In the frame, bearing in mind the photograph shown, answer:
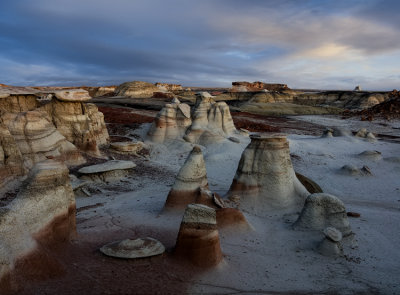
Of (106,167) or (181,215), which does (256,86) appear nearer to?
(106,167)

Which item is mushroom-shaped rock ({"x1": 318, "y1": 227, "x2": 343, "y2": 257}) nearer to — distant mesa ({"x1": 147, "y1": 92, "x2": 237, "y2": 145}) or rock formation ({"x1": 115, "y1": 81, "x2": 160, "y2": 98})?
distant mesa ({"x1": 147, "y1": 92, "x2": 237, "y2": 145})

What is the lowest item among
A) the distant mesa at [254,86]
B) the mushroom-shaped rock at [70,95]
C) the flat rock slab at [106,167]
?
the flat rock slab at [106,167]

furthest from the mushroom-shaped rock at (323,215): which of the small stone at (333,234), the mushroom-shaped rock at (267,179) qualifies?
the mushroom-shaped rock at (267,179)

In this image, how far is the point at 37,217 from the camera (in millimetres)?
4645

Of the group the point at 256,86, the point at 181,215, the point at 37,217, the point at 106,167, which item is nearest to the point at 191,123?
the point at 106,167

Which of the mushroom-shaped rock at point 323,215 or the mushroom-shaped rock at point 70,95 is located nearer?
the mushroom-shaped rock at point 323,215

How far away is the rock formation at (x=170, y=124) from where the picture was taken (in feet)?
55.1

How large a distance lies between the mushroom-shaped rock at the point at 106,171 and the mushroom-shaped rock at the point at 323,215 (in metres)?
6.02

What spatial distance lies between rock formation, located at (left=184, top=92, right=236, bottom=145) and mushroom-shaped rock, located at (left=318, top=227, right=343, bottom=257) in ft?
34.0

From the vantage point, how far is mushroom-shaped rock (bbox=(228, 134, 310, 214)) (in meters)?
8.27

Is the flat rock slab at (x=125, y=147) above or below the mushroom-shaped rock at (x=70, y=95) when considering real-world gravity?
below

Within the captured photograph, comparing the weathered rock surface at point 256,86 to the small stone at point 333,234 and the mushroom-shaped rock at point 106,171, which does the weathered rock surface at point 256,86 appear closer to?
the mushroom-shaped rock at point 106,171

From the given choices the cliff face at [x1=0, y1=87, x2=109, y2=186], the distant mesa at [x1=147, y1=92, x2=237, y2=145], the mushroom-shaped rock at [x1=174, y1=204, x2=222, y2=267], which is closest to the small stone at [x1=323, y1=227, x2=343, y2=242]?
the mushroom-shaped rock at [x1=174, y1=204, x2=222, y2=267]

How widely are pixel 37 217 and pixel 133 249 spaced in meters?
1.43
